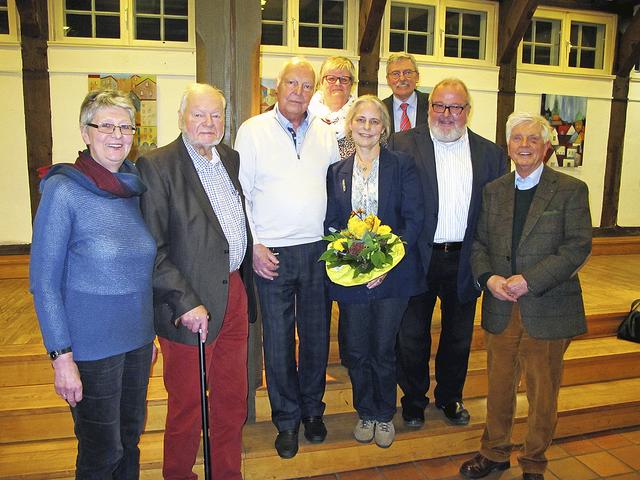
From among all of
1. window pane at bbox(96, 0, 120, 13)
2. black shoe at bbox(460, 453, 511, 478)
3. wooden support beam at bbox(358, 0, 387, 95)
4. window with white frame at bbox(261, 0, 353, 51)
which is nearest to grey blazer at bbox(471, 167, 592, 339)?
black shoe at bbox(460, 453, 511, 478)

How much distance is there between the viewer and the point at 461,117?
8.49 ft

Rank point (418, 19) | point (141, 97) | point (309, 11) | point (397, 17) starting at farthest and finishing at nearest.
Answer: point (418, 19) → point (397, 17) → point (309, 11) → point (141, 97)

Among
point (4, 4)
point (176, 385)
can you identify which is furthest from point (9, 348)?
point (4, 4)

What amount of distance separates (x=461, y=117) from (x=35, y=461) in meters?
2.71

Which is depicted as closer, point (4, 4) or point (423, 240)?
point (423, 240)

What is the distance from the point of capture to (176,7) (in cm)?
584

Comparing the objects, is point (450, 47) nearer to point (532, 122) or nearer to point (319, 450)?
point (532, 122)

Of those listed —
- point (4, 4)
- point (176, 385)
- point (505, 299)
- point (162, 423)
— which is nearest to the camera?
point (176, 385)

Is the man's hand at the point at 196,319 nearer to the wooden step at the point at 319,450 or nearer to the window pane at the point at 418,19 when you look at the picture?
the wooden step at the point at 319,450

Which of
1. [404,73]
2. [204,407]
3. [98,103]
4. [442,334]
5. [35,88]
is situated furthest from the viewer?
[35,88]

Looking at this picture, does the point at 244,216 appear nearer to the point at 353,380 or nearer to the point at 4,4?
the point at 353,380

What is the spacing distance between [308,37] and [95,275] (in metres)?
5.27

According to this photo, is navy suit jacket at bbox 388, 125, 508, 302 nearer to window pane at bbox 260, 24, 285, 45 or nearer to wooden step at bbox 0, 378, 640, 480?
wooden step at bbox 0, 378, 640, 480

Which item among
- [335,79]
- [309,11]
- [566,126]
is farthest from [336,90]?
[566,126]
